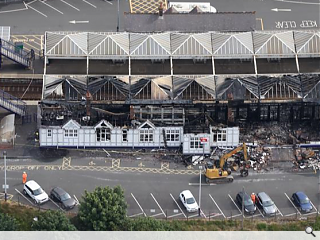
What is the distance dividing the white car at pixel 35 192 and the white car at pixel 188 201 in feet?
64.8

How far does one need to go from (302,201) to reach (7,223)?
42728 millimetres

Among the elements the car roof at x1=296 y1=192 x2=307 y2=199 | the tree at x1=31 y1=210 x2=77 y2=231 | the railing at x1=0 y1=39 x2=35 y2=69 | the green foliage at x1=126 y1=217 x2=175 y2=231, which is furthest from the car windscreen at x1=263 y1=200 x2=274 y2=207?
the railing at x1=0 y1=39 x2=35 y2=69

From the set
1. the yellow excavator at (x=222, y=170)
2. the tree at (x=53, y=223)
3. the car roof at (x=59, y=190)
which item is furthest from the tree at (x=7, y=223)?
the yellow excavator at (x=222, y=170)

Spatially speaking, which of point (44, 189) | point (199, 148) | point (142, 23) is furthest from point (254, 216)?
point (142, 23)

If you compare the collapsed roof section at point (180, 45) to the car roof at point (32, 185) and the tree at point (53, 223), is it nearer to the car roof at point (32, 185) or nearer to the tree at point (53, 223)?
the car roof at point (32, 185)

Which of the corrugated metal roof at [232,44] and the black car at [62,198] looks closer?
the black car at [62,198]

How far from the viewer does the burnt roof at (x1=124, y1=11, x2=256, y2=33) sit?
193m

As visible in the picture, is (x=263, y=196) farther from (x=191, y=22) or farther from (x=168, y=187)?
(x=191, y=22)

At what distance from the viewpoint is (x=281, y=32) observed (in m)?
189

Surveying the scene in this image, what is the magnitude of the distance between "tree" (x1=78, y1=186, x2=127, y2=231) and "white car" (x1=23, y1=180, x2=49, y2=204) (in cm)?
820

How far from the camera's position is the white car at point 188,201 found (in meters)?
163
